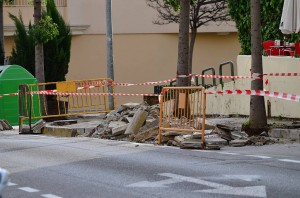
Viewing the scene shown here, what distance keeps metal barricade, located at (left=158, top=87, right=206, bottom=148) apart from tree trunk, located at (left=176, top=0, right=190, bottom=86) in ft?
7.45

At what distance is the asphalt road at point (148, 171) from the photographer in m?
9.74

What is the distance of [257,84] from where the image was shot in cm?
1623

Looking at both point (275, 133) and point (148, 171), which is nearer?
point (148, 171)

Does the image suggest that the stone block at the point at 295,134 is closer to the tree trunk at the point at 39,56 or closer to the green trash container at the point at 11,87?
the green trash container at the point at 11,87

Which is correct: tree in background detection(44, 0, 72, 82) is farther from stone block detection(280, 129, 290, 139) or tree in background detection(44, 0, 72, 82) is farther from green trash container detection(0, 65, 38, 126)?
stone block detection(280, 129, 290, 139)

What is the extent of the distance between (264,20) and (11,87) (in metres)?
9.01

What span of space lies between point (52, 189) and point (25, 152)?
484 centimetres

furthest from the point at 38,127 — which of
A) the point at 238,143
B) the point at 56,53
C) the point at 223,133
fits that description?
the point at 56,53

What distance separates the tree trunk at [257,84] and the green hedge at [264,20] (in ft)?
14.2

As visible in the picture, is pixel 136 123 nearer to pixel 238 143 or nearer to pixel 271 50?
pixel 238 143

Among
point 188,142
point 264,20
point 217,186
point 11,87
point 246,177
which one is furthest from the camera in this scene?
point 11,87

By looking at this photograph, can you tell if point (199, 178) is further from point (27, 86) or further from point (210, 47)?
point (210, 47)

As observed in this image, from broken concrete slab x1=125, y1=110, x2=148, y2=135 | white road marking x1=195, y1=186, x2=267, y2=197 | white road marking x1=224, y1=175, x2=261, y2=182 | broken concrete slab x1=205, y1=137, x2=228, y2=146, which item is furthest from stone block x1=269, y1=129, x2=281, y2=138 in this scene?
white road marking x1=195, y1=186, x2=267, y2=197

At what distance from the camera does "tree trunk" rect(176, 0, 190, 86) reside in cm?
1888
